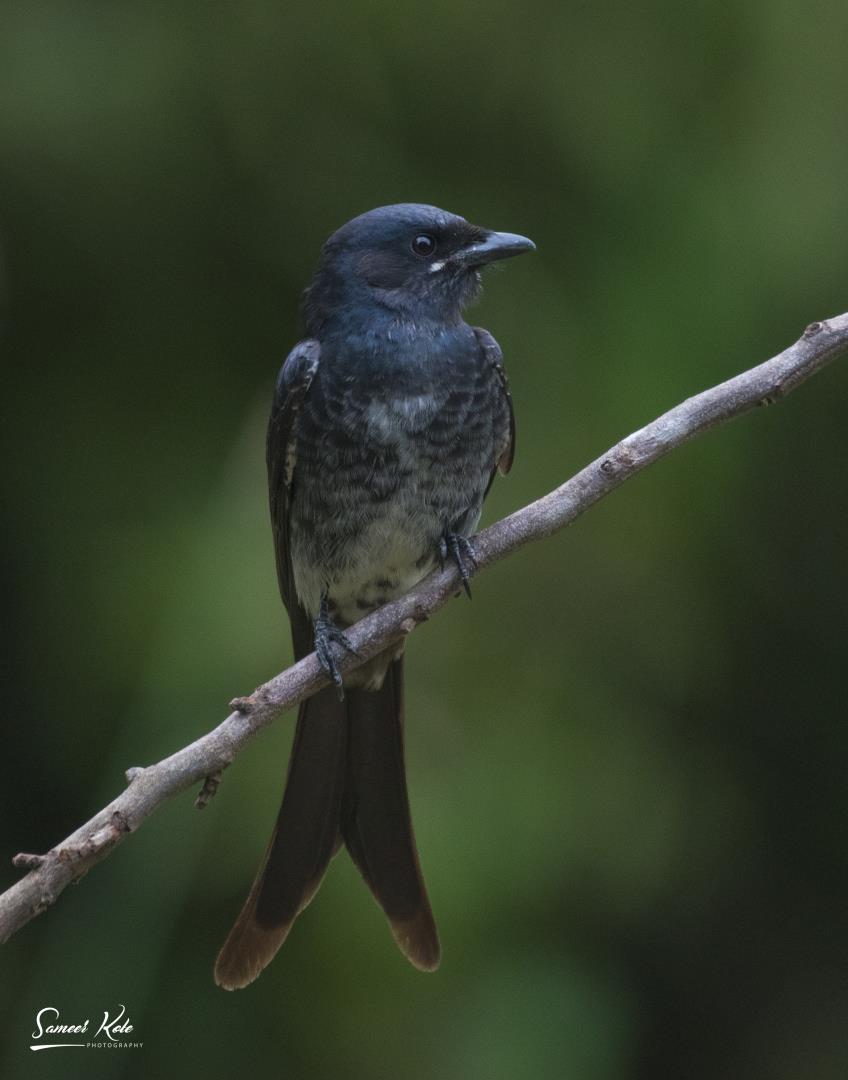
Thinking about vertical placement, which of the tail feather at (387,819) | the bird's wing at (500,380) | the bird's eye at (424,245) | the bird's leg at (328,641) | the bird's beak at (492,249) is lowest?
the tail feather at (387,819)

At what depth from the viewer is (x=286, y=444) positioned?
3.40m

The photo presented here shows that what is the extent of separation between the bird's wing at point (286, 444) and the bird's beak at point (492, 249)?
40 centimetres

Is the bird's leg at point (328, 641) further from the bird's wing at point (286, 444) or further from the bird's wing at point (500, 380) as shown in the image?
the bird's wing at point (500, 380)

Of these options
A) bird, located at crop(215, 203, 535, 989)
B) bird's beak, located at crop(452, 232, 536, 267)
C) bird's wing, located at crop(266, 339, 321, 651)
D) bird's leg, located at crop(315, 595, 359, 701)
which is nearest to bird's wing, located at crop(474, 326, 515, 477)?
bird, located at crop(215, 203, 535, 989)

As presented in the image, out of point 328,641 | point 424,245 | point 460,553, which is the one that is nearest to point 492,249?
point 424,245

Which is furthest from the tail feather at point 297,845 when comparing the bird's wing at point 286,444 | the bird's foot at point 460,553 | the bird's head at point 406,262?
the bird's head at point 406,262

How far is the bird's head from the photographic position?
11.3 feet

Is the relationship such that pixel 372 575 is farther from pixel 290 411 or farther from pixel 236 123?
pixel 236 123

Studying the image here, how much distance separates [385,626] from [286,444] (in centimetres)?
74

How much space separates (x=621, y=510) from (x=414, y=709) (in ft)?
2.34

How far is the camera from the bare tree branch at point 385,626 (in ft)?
7.16

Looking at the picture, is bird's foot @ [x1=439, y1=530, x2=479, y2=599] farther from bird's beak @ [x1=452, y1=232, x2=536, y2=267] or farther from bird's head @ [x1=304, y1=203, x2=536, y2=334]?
bird's beak @ [x1=452, y1=232, x2=536, y2=267]

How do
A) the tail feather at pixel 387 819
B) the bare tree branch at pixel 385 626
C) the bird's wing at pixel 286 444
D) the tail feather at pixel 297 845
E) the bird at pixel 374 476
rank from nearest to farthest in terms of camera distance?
1. the bare tree branch at pixel 385 626
2. the tail feather at pixel 297 845
3. the tail feather at pixel 387 819
4. the bird at pixel 374 476
5. the bird's wing at pixel 286 444

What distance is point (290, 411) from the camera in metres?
3.38
